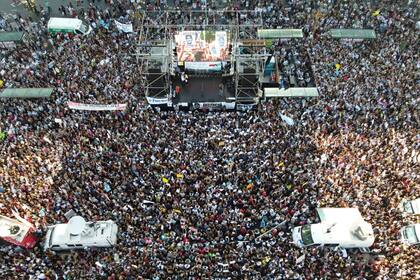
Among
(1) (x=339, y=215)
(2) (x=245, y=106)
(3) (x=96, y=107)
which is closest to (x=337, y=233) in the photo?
(1) (x=339, y=215)

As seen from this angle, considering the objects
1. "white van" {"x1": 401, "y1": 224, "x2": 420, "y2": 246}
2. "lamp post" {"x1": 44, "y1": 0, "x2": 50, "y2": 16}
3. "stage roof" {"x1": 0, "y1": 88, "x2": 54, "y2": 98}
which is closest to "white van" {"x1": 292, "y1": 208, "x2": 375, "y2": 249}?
"white van" {"x1": 401, "y1": 224, "x2": 420, "y2": 246}

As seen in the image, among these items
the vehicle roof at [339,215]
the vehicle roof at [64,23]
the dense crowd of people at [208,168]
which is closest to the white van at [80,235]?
the dense crowd of people at [208,168]

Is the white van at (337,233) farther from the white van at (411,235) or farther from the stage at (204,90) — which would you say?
the stage at (204,90)

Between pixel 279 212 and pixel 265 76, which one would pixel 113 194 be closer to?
pixel 279 212

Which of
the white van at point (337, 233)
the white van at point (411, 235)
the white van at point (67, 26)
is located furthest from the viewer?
the white van at point (67, 26)

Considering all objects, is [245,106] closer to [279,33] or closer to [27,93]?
[279,33]

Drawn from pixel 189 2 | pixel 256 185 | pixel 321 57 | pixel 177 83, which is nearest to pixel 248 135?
pixel 256 185
